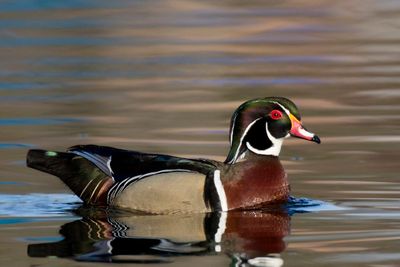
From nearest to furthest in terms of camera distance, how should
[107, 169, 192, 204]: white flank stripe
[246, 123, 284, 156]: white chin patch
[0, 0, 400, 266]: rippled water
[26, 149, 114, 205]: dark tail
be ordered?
[0, 0, 400, 266]: rippled water
[107, 169, 192, 204]: white flank stripe
[26, 149, 114, 205]: dark tail
[246, 123, 284, 156]: white chin patch

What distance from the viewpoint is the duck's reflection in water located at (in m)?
8.70

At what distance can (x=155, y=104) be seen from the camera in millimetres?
15750

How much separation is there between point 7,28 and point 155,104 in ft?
30.0

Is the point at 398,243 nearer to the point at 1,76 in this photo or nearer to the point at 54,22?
the point at 1,76

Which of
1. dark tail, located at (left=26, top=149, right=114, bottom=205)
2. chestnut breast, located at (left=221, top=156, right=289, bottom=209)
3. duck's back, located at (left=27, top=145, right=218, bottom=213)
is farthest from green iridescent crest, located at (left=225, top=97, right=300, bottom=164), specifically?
dark tail, located at (left=26, top=149, right=114, bottom=205)

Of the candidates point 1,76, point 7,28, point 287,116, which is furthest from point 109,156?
point 7,28

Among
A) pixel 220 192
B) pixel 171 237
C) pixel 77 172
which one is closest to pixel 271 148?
pixel 220 192

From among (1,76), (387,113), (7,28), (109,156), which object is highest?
(7,28)

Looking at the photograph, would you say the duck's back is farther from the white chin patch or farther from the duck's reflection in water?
the white chin patch

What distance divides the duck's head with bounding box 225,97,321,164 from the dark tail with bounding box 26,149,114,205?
93 centimetres

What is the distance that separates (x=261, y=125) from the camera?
10727 millimetres

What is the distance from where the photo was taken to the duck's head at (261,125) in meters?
10.7

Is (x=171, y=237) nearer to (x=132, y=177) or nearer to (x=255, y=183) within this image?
(x=132, y=177)

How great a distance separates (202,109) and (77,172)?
470 cm
